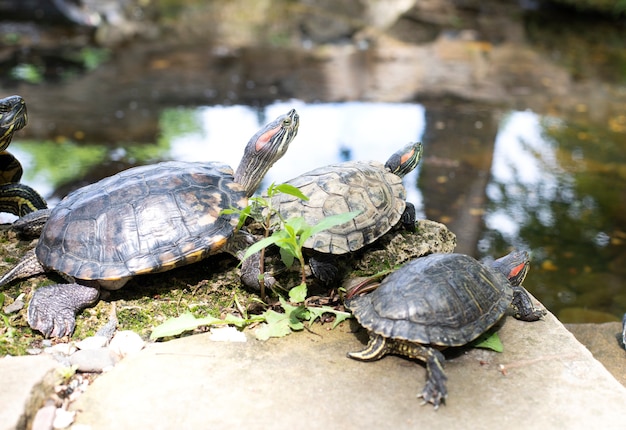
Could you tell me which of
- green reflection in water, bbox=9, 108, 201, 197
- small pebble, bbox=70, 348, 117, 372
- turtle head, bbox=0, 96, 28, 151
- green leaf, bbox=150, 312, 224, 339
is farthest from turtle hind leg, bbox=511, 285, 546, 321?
green reflection in water, bbox=9, 108, 201, 197

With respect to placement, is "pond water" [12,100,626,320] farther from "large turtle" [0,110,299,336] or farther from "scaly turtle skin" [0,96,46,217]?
"large turtle" [0,110,299,336]

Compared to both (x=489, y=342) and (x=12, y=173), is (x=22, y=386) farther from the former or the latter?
(x=12, y=173)

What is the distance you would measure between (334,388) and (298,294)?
1.94 ft

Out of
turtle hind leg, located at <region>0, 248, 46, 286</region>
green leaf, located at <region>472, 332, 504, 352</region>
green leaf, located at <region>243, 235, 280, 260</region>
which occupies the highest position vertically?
green leaf, located at <region>243, 235, 280, 260</region>

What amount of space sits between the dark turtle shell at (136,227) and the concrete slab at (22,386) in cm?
54

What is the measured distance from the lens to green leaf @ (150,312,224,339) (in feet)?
9.30

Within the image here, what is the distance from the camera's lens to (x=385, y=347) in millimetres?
2652

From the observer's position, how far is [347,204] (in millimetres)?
3182

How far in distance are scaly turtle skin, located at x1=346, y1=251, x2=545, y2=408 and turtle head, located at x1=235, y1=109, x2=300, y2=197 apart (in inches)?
40.8

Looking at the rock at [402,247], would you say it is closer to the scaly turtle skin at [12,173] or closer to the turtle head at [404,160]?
the turtle head at [404,160]

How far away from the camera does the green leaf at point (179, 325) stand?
9.30 ft

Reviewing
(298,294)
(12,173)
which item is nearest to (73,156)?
(12,173)

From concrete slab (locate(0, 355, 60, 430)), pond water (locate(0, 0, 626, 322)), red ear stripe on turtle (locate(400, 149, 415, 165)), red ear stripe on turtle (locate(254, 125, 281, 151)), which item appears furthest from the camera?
pond water (locate(0, 0, 626, 322))

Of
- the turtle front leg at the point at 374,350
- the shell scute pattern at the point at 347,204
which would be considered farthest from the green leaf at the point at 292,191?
the turtle front leg at the point at 374,350
